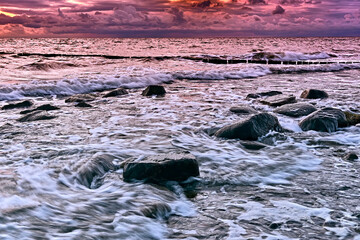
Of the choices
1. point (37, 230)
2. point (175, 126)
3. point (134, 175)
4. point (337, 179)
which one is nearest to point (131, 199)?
point (134, 175)

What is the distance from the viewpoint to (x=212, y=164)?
467cm

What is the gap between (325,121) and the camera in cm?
635

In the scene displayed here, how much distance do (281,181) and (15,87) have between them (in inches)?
414

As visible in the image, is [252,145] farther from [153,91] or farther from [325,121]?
[153,91]

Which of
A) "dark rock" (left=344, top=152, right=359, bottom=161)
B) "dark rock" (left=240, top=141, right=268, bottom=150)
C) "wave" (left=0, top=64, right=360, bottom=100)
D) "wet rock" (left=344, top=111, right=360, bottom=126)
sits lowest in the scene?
"dark rock" (left=344, top=152, right=359, bottom=161)

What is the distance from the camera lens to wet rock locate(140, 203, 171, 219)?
320cm

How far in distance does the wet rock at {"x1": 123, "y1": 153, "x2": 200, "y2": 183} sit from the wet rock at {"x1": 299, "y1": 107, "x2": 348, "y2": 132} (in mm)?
3195

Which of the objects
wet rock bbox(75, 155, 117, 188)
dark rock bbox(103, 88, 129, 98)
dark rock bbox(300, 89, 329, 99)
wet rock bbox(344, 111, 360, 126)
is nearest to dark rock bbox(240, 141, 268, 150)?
wet rock bbox(75, 155, 117, 188)

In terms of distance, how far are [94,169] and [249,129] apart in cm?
265

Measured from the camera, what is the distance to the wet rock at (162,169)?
3.94 metres

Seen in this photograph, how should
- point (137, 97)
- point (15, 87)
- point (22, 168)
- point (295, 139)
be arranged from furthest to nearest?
point (15, 87) < point (137, 97) < point (295, 139) < point (22, 168)

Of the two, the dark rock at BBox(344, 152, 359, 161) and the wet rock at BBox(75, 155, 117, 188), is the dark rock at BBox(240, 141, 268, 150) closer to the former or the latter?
the dark rock at BBox(344, 152, 359, 161)

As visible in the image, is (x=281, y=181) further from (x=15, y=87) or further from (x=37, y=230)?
(x=15, y=87)

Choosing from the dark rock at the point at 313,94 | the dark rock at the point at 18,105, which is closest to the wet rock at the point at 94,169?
the dark rock at the point at 18,105
